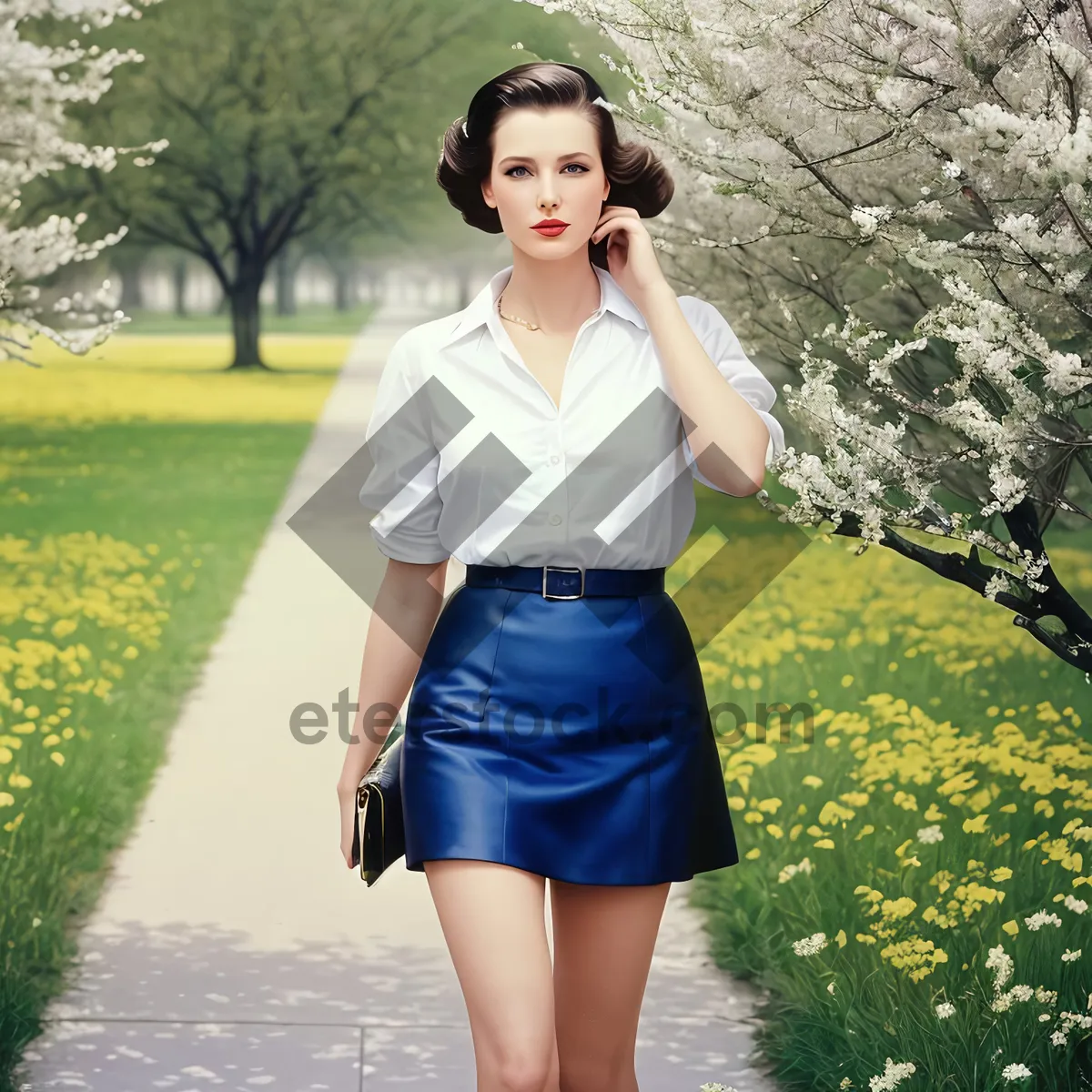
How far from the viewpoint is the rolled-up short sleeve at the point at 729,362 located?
3.25 meters

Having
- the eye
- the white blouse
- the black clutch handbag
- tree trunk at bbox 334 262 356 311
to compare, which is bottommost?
tree trunk at bbox 334 262 356 311

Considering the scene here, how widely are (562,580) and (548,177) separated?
732 mm

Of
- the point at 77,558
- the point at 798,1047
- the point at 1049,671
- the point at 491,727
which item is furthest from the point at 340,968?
the point at 77,558

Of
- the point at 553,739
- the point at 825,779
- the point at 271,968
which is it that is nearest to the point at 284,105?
the point at 825,779

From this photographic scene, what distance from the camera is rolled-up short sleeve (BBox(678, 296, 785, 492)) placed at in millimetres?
3254

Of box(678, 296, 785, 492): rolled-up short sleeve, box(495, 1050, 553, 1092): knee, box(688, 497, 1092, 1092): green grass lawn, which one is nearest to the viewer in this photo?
box(495, 1050, 553, 1092): knee

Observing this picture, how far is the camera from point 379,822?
3223 millimetres

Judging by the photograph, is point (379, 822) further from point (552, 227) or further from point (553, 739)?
point (552, 227)

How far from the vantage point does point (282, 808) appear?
696 cm

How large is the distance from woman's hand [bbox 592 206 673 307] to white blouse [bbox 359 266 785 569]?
2.9 inches

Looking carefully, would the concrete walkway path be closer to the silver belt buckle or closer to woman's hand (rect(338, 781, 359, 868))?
woman's hand (rect(338, 781, 359, 868))

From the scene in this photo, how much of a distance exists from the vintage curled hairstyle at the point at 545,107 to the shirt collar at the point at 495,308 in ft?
0.23

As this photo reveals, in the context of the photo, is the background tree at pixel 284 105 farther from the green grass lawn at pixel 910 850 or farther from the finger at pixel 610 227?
the finger at pixel 610 227

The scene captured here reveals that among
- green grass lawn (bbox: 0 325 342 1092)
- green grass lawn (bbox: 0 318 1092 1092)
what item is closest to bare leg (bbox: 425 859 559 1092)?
green grass lawn (bbox: 0 318 1092 1092)
